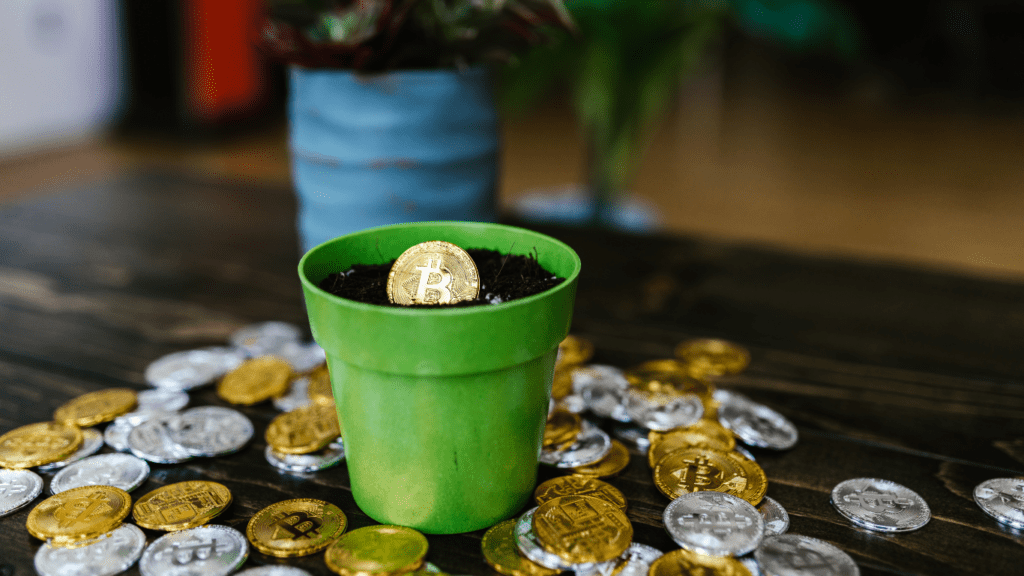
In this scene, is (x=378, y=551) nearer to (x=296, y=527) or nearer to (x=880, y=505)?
(x=296, y=527)

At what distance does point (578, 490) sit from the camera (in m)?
0.47

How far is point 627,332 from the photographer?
727mm

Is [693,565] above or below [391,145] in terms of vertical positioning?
below

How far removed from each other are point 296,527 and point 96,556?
0.11m

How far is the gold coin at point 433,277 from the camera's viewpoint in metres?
0.44

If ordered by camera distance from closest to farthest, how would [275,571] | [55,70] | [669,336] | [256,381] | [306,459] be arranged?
[275,571]
[306,459]
[256,381]
[669,336]
[55,70]

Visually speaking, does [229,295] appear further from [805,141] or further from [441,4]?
[805,141]

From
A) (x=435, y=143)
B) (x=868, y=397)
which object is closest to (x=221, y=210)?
(x=435, y=143)

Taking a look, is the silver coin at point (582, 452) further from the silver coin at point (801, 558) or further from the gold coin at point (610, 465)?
the silver coin at point (801, 558)

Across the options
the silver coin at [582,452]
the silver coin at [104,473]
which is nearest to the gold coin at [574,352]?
the silver coin at [582,452]

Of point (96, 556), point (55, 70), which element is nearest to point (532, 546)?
point (96, 556)

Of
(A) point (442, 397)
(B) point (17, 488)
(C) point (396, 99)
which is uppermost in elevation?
(C) point (396, 99)

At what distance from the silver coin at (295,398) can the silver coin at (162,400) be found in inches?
2.9

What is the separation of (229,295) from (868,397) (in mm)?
645
